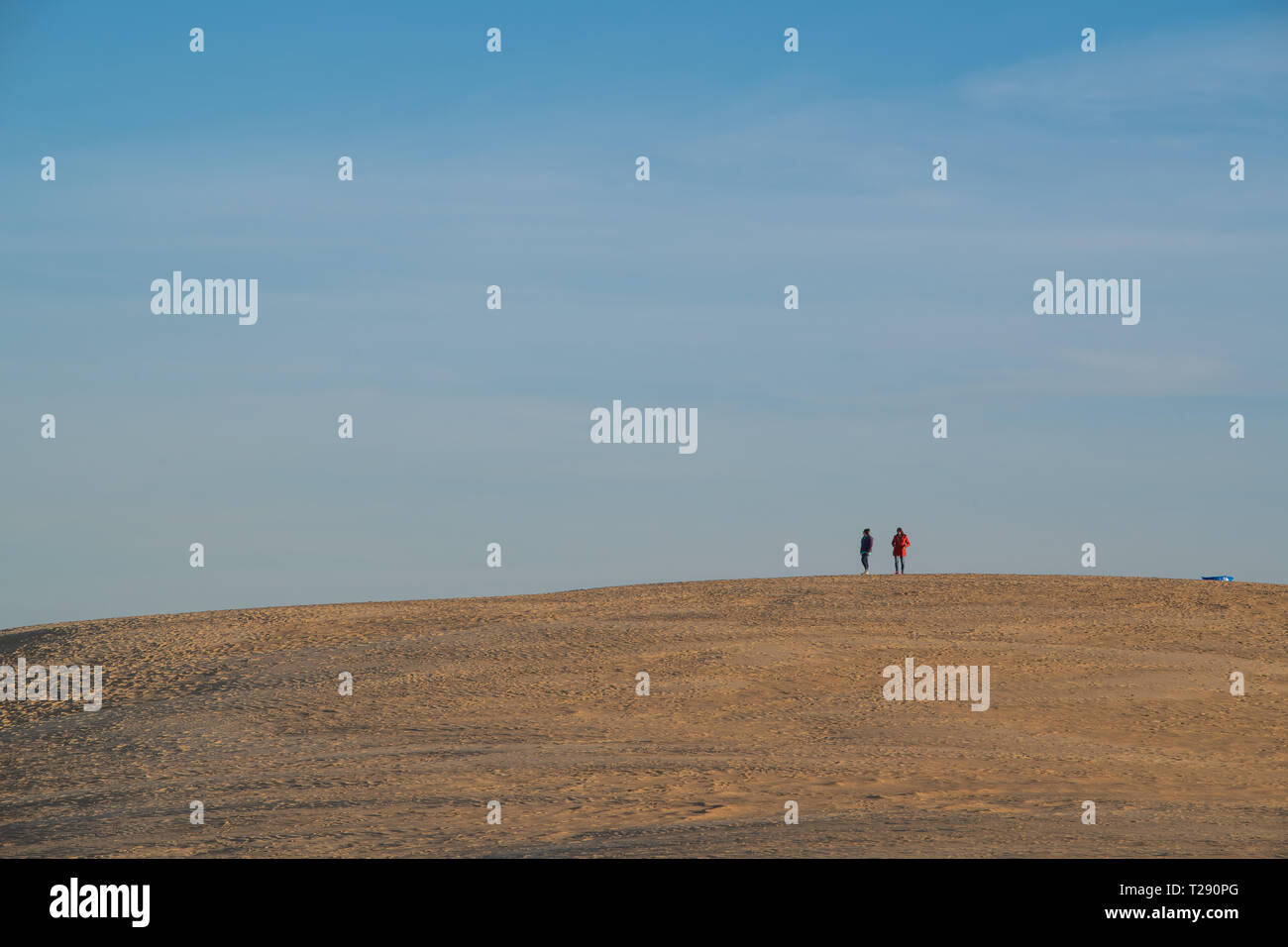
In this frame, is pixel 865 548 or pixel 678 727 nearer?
pixel 678 727

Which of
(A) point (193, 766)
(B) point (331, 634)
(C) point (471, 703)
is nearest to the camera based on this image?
(A) point (193, 766)

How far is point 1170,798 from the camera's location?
18.6m

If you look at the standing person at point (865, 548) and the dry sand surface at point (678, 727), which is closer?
the dry sand surface at point (678, 727)

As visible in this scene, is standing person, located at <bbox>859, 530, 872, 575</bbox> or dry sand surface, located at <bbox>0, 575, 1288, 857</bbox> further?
standing person, located at <bbox>859, 530, 872, 575</bbox>

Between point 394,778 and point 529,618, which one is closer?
point 394,778

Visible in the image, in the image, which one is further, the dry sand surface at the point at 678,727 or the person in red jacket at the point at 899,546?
the person in red jacket at the point at 899,546

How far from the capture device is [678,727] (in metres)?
23.6

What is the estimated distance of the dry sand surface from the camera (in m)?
17.2

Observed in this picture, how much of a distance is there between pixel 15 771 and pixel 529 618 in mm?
13467

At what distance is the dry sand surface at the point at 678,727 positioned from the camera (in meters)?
17.2

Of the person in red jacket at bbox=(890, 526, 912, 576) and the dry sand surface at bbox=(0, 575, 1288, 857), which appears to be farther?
the person in red jacket at bbox=(890, 526, 912, 576)
